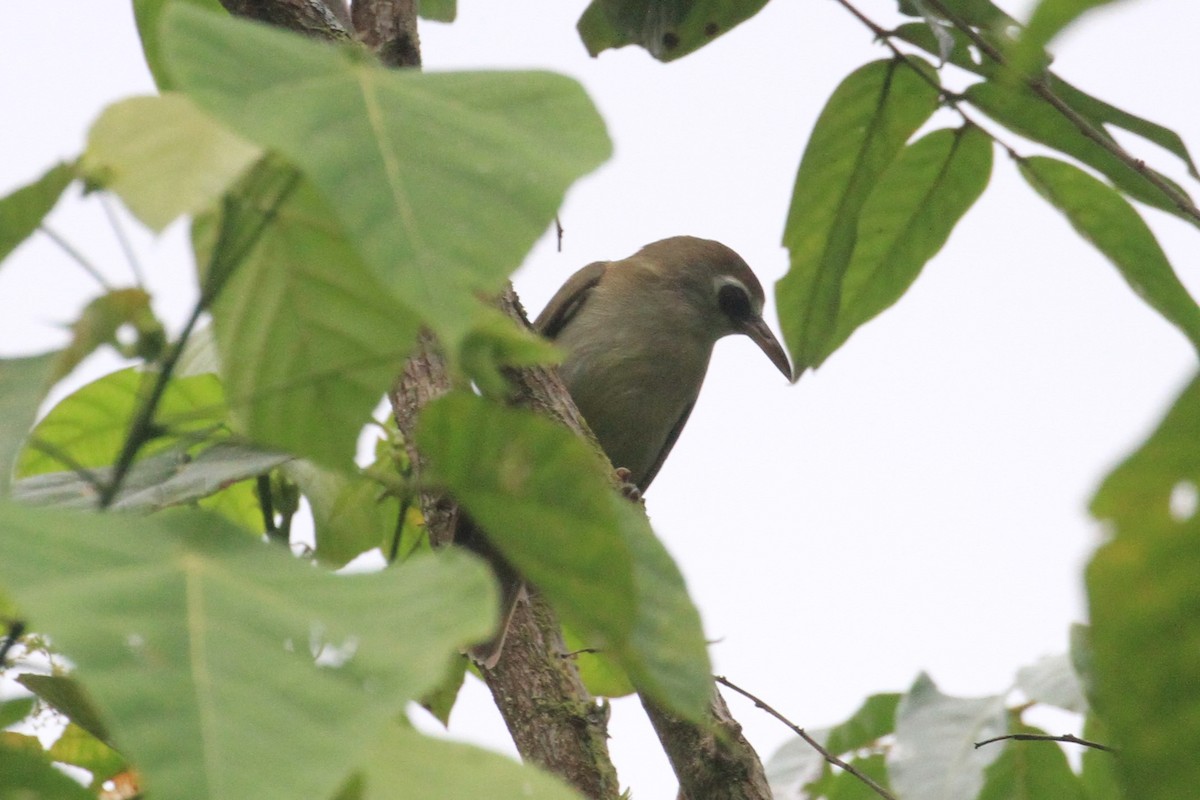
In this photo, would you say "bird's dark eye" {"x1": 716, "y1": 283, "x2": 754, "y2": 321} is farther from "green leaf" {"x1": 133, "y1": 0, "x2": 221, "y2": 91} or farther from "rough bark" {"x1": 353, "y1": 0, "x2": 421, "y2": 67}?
"green leaf" {"x1": 133, "y1": 0, "x2": 221, "y2": 91}

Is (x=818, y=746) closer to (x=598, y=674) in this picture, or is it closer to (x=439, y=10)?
(x=598, y=674)

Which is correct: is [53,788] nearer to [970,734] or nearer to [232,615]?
[232,615]

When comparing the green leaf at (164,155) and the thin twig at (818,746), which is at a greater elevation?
the green leaf at (164,155)

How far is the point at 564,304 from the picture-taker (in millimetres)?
6008

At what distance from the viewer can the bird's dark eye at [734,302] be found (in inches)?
257

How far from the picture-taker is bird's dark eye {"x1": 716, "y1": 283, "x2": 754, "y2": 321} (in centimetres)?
653

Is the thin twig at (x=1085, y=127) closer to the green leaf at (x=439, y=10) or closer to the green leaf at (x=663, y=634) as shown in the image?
the green leaf at (x=663, y=634)

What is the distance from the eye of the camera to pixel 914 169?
2.62 metres

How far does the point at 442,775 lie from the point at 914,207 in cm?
190

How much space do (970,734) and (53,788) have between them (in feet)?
5.82

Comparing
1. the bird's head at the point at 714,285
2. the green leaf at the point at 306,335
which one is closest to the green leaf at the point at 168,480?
the green leaf at the point at 306,335

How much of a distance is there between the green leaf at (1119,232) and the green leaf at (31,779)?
1.74m

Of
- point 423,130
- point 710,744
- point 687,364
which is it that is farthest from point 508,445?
point 687,364

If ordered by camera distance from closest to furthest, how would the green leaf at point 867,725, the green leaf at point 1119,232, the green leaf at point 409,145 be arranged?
the green leaf at point 409,145 → the green leaf at point 1119,232 → the green leaf at point 867,725
